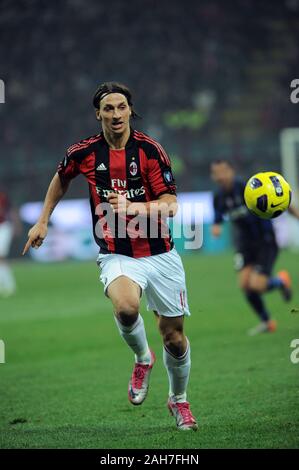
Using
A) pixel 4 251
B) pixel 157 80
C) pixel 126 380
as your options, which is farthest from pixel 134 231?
pixel 157 80

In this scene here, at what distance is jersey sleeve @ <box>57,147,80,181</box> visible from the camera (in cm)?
694

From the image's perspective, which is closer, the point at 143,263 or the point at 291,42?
the point at 143,263

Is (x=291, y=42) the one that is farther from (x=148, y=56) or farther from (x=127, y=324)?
(x=127, y=324)

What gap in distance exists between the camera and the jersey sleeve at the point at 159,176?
676 cm

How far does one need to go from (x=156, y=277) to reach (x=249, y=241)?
21.2 feet

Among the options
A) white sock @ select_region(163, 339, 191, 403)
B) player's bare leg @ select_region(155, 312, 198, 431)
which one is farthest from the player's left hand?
white sock @ select_region(163, 339, 191, 403)

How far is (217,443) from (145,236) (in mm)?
1604

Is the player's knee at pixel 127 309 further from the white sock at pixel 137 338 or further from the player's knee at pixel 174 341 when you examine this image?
the player's knee at pixel 174 341

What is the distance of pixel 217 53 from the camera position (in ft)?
118

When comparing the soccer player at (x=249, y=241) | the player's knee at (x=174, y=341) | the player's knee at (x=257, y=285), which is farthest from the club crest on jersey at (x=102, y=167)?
the player's knee at (x=257, y=285)

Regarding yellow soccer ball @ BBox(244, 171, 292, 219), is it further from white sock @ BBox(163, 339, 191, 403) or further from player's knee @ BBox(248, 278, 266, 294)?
player's knee @ BBox(248, 278, 266, 294)
